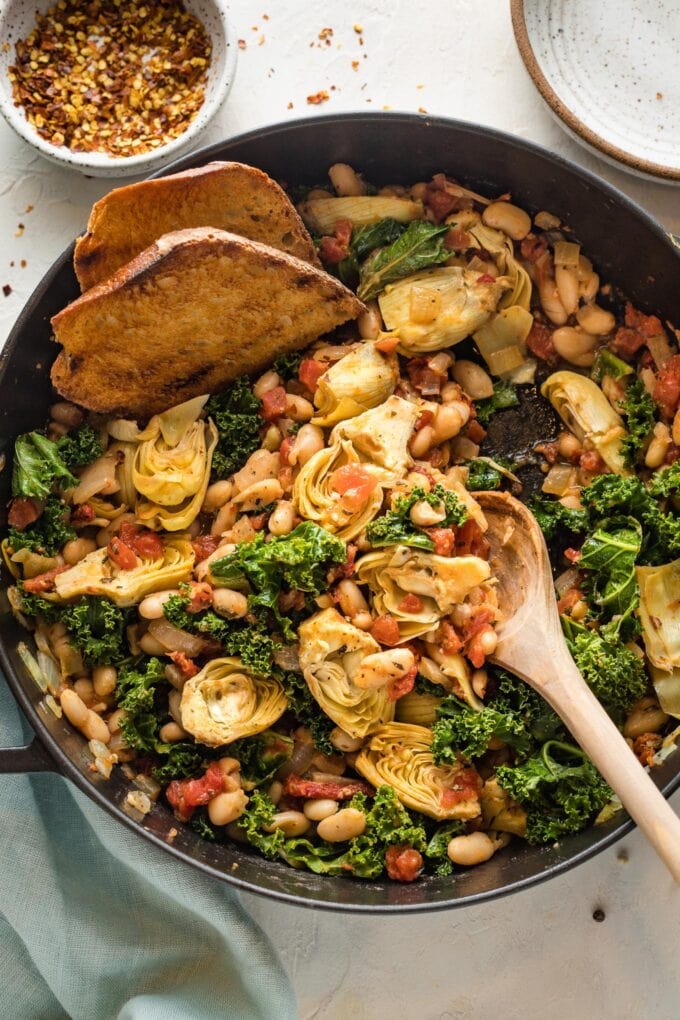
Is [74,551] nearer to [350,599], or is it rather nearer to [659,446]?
[350,599]

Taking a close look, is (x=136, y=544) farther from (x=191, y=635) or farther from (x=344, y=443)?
(x=344, y=443)

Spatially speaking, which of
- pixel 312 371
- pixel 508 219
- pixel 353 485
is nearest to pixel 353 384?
pixel 312 371

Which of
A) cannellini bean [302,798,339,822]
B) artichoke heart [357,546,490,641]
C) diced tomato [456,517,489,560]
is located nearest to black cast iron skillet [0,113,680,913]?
cannellini bean [302,798,339,822]

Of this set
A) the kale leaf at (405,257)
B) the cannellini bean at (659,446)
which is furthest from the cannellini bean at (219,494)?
the cannellini bean at (659,446)

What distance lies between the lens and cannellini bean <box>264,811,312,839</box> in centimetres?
442

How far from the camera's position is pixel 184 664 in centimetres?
439

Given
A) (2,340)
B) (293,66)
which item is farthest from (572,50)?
(2,340)

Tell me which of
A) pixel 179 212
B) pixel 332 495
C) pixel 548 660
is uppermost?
pixel 179 212

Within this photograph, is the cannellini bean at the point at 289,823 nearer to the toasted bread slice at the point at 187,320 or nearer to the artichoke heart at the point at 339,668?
the artichoke heart at the point at 339,668

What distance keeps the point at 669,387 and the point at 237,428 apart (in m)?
1.89

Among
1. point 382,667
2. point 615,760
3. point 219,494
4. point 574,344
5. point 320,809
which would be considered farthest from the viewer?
point 574,344

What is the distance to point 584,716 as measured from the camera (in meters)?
4.11

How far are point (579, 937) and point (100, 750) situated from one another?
2321mm

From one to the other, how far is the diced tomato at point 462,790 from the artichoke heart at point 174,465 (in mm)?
1574
